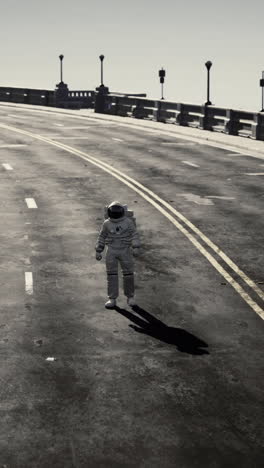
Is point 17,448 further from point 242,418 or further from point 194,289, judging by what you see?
point 194,289

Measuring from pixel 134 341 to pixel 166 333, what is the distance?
573 mm

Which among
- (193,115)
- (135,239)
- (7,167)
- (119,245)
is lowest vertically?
(7,167)

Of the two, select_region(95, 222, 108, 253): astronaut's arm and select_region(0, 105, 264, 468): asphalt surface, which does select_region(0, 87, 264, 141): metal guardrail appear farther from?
select_region(95, 222, 108, 253): astronaut's arm

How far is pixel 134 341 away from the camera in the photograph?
11891mm

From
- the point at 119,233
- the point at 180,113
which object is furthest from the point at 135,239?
the point at 180,113

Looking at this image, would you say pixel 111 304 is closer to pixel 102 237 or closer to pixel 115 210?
pixel 102 237

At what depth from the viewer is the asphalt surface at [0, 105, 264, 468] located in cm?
873

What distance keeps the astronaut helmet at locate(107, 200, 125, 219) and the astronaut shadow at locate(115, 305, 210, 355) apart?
4.77 feet

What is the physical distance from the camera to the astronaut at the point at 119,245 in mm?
13336

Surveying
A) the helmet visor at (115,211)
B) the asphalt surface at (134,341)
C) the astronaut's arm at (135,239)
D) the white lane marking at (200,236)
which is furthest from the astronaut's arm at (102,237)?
the white lane marking at (200,236)

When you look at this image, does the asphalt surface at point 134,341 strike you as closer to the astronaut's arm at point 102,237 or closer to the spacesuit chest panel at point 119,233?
the astronaut's arm at point 102,237

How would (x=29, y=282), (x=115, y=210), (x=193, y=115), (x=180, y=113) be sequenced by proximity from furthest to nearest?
(x=180, y=113) < (x=193, y=115) < (x=29, y=282) < (x=115, y=210)

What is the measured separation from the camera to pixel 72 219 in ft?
68.9

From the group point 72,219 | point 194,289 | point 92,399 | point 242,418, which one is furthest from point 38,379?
point 72,219
